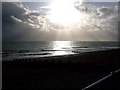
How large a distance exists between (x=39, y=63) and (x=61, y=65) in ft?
15.0

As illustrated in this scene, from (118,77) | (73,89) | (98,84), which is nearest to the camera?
(98,84)

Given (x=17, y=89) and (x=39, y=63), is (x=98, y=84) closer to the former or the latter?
(x=17, y=89)

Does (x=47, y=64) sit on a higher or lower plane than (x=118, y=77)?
lower

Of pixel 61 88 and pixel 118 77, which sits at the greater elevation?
pixel 118 77

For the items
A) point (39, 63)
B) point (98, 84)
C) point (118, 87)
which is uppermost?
point (98, 84)

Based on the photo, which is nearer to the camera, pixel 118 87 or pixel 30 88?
pixel 118 87

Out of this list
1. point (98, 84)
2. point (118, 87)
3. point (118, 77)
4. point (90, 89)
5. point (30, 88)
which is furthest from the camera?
point (30, 88)

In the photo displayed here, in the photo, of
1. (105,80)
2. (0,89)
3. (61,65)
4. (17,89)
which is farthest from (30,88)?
(61,65)

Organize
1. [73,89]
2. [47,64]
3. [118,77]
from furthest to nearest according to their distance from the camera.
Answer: [47,64], [73,89], [118,77]

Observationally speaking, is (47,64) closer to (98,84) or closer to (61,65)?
(61,65)

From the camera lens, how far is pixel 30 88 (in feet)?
43.4

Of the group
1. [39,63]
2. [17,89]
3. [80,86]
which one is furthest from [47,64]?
[80,86]

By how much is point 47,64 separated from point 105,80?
927 inches

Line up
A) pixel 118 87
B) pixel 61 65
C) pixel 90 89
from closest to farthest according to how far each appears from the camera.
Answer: pixel 90 89 → pixel 118 87 → pixel 61 65
